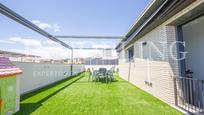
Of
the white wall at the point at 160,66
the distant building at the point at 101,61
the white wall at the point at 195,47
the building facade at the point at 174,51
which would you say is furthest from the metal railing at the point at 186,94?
Result: the distant building at the point at 101,61

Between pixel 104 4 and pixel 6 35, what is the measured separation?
17.8ft

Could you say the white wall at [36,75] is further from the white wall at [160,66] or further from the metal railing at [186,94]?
the metal railing at [186,94]

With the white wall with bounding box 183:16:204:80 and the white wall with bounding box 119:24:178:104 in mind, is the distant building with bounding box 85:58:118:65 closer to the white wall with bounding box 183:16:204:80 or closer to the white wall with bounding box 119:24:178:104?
the white wall with bounding box 119:24:178:104

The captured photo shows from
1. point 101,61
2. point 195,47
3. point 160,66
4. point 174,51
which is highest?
point 195,47

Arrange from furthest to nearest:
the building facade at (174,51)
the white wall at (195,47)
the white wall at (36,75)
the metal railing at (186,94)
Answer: the white wall at (36,75), the white wall at (195,47), the metal railing at (186,94), the building facade at (174,51)

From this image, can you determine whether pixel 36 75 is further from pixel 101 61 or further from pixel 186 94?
pixel 101 61

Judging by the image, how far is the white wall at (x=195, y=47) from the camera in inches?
188

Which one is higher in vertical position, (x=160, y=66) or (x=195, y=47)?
(x=195, y=47)

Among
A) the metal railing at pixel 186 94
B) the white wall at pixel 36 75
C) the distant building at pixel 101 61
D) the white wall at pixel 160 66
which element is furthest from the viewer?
the distant building at pixel 101 61

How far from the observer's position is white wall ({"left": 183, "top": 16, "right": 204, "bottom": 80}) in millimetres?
4766

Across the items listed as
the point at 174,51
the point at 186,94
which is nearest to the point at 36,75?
the point at 174,51

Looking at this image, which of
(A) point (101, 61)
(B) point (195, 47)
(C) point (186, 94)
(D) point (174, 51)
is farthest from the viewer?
(A) point (101, 61)

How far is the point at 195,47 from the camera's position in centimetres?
499

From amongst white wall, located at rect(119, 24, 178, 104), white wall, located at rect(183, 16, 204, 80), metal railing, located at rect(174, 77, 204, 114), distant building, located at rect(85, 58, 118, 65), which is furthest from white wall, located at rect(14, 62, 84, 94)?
distant building, located at rect(85, 58, 118, 65)
